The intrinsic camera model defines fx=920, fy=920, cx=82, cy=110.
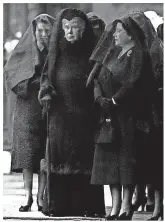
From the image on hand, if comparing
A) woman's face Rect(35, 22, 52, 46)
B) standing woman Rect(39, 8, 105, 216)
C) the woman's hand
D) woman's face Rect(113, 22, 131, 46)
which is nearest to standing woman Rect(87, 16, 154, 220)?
woman's face Rect(113, 22, 131, 46)

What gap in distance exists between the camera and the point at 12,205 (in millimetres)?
8727

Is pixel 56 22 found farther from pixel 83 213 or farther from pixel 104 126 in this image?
pixel 83 213

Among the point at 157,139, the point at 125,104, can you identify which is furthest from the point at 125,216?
the point at 125,104

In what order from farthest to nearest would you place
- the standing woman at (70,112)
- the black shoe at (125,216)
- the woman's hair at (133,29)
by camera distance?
the standing woman at (70,112), the woman's hair at (133,29), the black shoe at (125,216)

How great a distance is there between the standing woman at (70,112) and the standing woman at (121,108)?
0.23 metres

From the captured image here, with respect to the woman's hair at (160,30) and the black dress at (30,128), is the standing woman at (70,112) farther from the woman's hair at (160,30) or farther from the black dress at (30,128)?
the woman's hair at (160,30)

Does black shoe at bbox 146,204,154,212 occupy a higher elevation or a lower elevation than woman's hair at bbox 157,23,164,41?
lower

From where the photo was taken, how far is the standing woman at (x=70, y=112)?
7836mm

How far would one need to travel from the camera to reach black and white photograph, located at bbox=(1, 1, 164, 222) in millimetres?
7520

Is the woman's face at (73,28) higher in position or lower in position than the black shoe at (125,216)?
higher

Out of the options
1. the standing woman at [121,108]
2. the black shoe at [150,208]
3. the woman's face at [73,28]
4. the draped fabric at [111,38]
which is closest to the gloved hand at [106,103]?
the standing woman at [121,108]

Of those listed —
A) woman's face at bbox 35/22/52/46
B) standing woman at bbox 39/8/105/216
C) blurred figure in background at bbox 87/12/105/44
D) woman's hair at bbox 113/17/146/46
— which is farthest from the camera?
woman's face at bbox 35/22/52/46

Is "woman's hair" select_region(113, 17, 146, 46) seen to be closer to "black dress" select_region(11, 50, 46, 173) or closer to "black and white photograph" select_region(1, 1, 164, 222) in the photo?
"black and white photograph" select_region(1, 1, 164, 222)

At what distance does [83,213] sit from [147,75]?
4.39 ft
